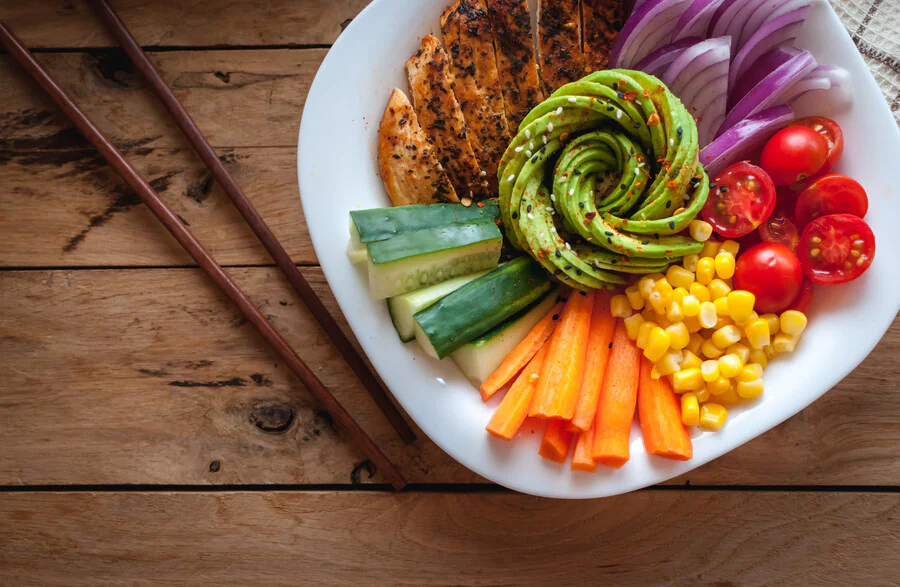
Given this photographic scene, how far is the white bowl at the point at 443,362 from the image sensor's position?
176cm

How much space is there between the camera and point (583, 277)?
180 cm

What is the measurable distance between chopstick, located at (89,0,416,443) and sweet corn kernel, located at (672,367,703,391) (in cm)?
100

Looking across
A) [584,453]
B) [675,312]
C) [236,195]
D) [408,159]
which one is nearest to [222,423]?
[236,195]

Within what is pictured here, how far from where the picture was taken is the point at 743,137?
178 cm

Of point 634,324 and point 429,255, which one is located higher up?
point 429,255

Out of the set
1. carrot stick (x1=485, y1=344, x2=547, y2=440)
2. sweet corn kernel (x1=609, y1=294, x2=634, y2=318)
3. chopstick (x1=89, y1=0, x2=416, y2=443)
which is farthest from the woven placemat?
chopstick (x1=89, y1=0, x2=416, y2=443)

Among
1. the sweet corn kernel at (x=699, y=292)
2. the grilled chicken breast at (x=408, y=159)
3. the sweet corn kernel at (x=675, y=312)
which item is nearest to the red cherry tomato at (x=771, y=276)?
the sweet corn kernel at (x=699, y=292)

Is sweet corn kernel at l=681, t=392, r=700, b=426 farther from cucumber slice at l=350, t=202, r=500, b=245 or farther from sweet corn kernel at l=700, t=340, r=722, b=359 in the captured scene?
cucumber slice at l=350, t=202, r=500, b=245

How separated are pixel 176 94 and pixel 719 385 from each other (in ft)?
7.02

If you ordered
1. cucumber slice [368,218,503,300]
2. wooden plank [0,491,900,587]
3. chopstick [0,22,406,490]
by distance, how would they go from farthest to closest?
wooden plank [0,491,900,587] → chopstick [0,22,406,490] → cucumber slice [368,218,503,300]

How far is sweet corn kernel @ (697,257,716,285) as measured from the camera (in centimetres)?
182

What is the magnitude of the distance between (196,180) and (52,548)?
148 cm

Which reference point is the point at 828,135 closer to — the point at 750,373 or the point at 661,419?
the point at 750,373

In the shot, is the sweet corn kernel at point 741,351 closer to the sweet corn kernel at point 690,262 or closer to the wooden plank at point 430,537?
the sweet corn kernel at point 690,262
